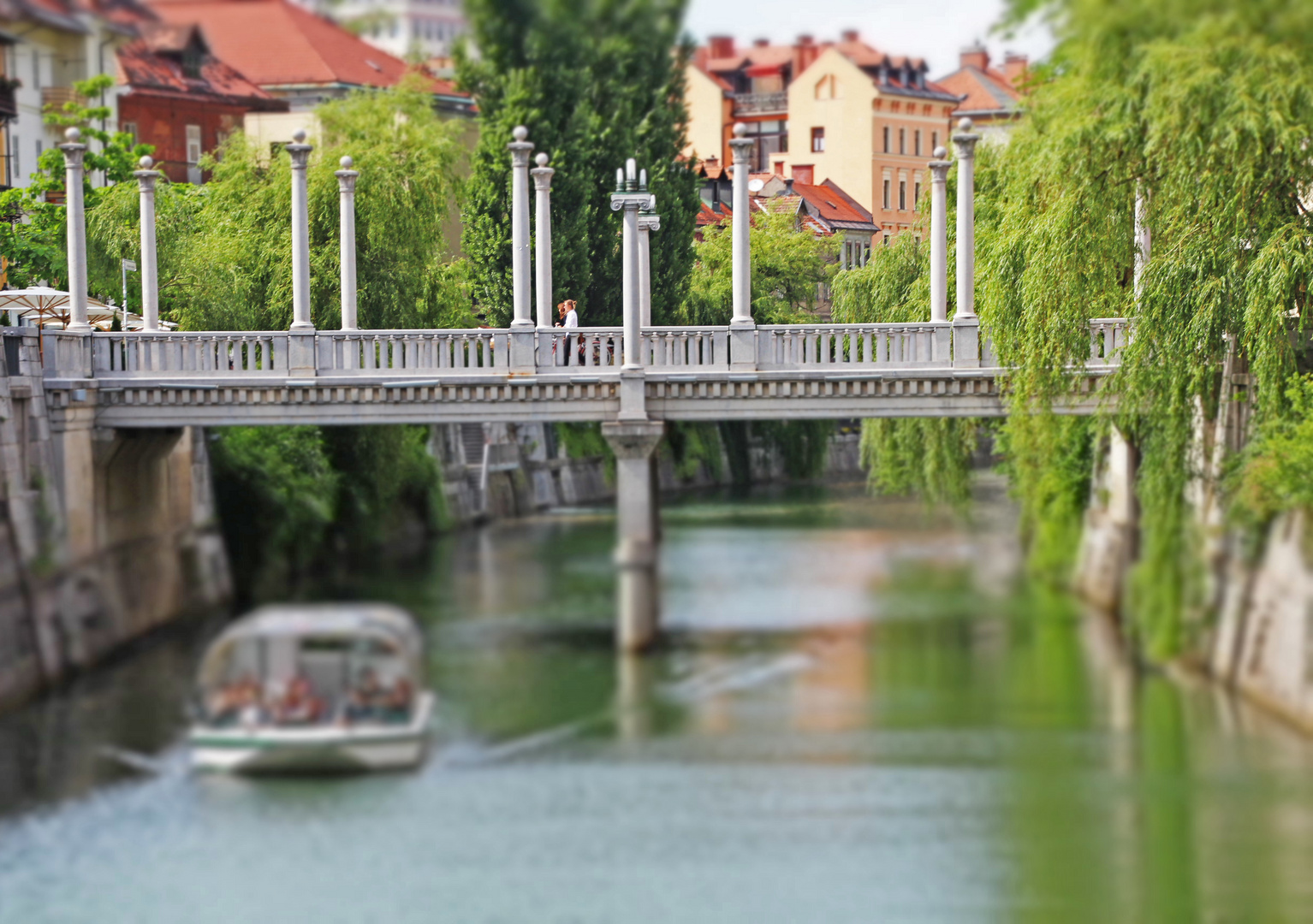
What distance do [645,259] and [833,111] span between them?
590 cm

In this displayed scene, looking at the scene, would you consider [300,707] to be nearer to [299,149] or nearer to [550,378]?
[299,149]

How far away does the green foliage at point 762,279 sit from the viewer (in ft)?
40.7

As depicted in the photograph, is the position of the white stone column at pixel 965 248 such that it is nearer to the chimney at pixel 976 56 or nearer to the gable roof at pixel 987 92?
the gable roof at pixel 987 92

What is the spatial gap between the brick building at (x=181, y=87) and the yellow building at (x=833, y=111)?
94.6 inches

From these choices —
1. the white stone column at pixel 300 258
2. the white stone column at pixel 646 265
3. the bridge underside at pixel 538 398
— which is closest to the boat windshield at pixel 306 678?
the white stone column at pixel 300 258

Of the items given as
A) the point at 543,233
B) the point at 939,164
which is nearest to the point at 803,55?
the point at 939,164

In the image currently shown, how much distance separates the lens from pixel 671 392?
41.0 feet

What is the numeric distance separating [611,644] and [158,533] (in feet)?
6.47

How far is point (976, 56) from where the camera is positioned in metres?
9.32

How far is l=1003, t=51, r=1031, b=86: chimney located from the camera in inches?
424

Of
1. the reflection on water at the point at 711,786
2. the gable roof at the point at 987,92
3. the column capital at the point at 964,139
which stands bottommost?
the reflection on water at the point at 711,786

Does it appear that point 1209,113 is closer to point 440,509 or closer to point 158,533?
point 440,509

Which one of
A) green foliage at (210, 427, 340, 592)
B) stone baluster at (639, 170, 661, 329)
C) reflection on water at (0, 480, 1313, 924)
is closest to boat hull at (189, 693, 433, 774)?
reflection on water at (0, 480, 1313, 924)

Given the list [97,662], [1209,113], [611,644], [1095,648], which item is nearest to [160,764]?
[97,662]
